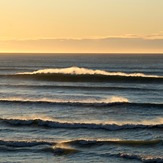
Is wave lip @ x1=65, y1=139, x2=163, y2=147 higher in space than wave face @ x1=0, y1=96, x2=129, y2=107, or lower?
lower

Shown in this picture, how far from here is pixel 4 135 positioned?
2162cm

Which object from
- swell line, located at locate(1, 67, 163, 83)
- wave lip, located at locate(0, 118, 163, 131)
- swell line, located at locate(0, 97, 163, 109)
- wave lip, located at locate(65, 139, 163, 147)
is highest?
swell line, located at locate(1, 67, 163, 83)

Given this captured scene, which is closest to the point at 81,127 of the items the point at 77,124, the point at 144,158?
the point at 77,124

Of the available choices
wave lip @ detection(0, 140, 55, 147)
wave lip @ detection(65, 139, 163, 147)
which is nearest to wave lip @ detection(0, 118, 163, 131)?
wave lip @ detection(65, 139, 163, 147)

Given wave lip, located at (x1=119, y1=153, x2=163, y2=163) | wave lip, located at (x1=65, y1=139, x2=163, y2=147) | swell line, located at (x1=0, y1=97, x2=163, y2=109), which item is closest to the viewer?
wave lip, located at (x1=119, y1=153, x2=163, y2=163)

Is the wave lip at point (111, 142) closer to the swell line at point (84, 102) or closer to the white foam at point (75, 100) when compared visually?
the swell line at point (84, 102)

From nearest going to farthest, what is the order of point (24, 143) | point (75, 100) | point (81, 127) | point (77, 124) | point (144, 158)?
point (144, 158) → point (24, 143) → point (81, 127) → point (77, 124) → point (75, 100)

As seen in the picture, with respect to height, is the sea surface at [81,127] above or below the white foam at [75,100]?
below

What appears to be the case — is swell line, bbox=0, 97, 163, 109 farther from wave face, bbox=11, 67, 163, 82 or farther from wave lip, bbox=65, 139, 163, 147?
wave face, bbox=11, 67, 163, 82

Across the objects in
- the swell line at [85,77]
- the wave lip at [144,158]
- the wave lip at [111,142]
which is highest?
the swell line at [85,77]

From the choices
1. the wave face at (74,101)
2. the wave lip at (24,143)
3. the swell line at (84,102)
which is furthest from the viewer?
the wave face at (74,101)

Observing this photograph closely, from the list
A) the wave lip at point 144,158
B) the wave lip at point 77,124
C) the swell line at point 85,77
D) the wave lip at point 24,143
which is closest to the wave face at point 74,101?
the wave lip at point 77,124

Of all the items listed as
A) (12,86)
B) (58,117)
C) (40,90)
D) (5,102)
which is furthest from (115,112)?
(12,86)

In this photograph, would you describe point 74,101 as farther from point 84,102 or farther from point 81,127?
point 81,127
